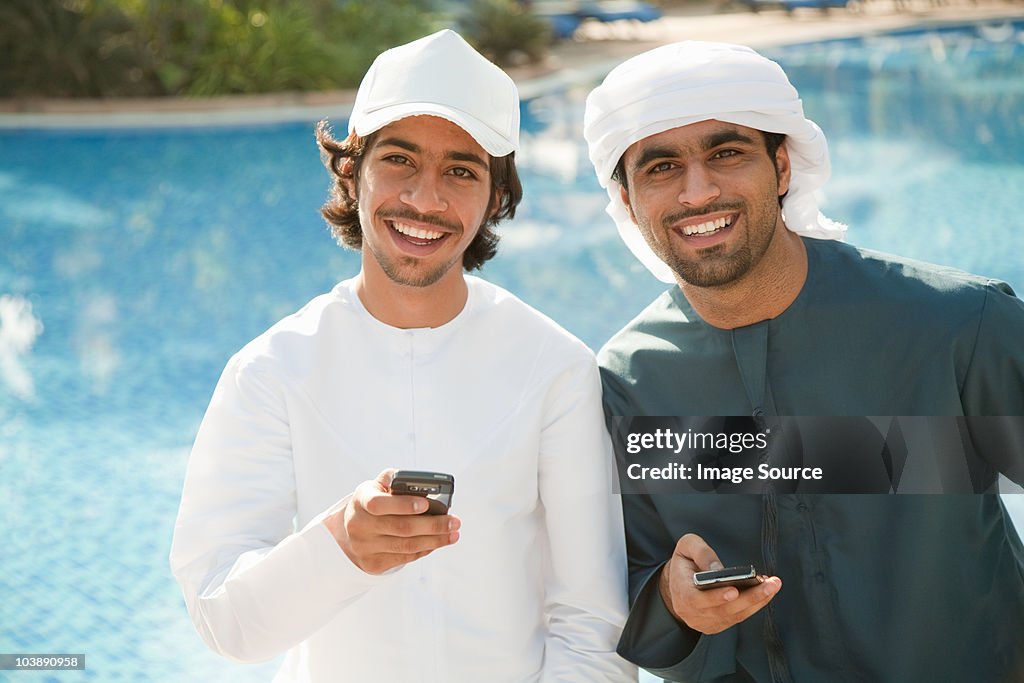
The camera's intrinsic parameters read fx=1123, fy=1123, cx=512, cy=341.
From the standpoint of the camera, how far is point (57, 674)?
4.39 metres

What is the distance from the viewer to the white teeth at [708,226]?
8.45ft

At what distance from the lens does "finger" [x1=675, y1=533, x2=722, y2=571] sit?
230cm

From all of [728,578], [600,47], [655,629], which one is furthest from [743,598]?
[600,47]

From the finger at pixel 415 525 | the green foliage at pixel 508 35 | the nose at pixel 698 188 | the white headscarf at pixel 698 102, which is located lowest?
the finger at pixel 415 525

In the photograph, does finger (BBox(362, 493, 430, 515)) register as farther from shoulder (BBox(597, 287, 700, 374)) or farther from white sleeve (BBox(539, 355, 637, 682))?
shoulder (BBox(597, 287, 700, 374))

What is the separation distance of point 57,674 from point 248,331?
12.3 feet

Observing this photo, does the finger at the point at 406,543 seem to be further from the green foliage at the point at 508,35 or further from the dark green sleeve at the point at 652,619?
the green foliage at the point at 508,35

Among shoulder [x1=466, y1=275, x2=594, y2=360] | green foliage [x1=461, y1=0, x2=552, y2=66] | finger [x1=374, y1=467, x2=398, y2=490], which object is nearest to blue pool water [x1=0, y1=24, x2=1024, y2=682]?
green foliage [x1=461, y1=0, x2=552, y2=66]

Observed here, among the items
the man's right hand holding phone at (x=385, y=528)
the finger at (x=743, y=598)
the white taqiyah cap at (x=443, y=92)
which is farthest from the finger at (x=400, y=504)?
the white taqiyah cap at (x=443, y=92)

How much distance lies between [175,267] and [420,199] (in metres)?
7.18

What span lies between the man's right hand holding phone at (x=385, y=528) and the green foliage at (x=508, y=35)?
1590cm

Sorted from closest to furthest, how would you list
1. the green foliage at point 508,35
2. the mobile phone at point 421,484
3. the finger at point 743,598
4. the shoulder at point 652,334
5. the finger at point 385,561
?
the mobile phone at point 421,484, the finger at point 385,561, the finger at point 743,598, the shoulder at point 652,334, the green foliage at point 508,35

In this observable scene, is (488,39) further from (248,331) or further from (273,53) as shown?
(248,331)

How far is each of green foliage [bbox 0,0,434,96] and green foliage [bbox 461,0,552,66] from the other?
244 centimetres
